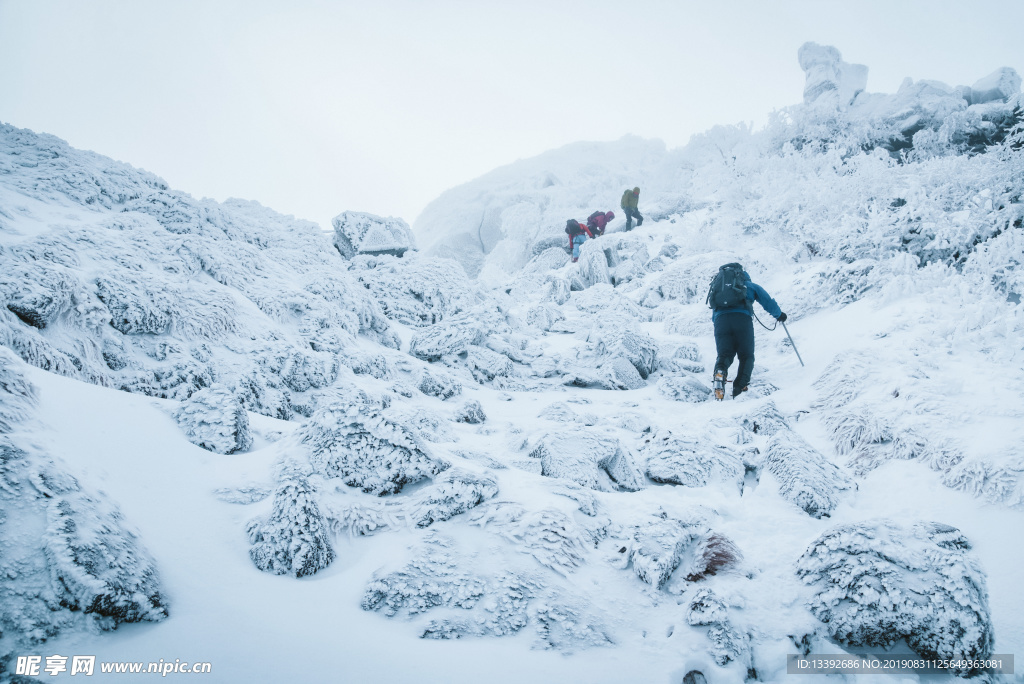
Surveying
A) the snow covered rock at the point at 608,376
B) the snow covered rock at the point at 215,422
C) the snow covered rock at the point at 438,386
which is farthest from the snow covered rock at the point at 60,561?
the snow covered rock at the point at 608,376

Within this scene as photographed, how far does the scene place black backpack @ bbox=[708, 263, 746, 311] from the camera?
6.23 metres

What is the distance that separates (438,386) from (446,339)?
1.58 m

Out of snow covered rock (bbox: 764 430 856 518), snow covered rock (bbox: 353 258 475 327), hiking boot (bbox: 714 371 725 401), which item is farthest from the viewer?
snow covered rock (bbox: 353 258 475 327)

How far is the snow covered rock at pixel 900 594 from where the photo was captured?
196cm

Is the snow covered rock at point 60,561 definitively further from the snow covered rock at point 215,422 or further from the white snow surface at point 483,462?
the snow covered rock at point 215,422

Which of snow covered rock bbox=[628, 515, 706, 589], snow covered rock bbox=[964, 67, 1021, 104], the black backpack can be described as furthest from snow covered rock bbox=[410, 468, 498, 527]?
snow covered rock bbox=[964, 67, 1021, 104]

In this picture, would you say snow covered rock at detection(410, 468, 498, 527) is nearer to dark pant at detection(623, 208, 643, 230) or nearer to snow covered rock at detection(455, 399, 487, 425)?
snow covered rock at detection(455, 399, 487, 425)

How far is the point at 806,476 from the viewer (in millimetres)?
3422

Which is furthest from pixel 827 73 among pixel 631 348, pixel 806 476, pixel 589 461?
pixel 589 461

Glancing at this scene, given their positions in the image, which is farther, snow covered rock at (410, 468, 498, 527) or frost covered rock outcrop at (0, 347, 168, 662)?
snow covered rock at (410, 468, 498, 527)

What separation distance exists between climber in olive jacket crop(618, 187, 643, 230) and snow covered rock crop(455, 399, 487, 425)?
46.4 ft

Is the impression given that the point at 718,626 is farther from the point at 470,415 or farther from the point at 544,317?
the point at 544,317

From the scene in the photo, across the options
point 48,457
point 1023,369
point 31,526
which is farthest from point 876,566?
point 48,457

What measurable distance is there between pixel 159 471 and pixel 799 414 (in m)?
5.57
